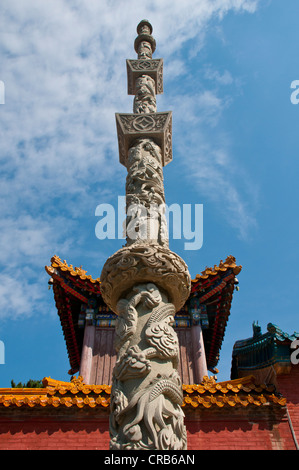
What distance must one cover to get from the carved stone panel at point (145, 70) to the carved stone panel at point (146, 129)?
1646mm

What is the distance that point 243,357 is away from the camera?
27.7 ft

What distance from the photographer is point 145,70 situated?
7066 millimetres

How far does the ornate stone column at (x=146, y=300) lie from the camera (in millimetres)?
2850

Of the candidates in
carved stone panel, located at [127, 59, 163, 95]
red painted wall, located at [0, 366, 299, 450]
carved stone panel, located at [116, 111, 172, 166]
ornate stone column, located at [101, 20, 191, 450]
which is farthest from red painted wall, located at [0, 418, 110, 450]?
carved stone panel, located at [127, 59, 163, 95]

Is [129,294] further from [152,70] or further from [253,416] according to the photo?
[152,70]

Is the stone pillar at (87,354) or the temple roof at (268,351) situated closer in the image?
the temple roof at (268,351)

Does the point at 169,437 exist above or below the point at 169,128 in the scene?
below

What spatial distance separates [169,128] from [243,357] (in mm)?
5486

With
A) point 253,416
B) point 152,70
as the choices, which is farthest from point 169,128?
point 253,416

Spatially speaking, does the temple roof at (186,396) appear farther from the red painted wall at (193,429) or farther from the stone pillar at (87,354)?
the stone pillar at (87,354)

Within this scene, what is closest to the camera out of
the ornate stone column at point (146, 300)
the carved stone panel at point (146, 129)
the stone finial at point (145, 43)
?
the ornate stone column at point (146, 300)

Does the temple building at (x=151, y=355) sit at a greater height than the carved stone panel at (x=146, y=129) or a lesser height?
lesser

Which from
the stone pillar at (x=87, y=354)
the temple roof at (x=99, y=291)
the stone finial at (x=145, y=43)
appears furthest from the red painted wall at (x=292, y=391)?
the stone finial at (x=145, y=43)
